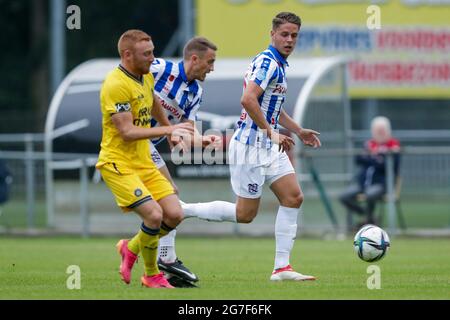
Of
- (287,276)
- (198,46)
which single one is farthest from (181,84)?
(287,276)

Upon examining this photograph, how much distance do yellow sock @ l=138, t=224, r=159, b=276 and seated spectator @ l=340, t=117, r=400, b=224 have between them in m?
9.50

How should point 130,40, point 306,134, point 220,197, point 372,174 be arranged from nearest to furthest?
point 130,40 → point 306,134 → point 372,174 → point 220,197

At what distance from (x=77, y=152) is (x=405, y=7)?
31.9 ft

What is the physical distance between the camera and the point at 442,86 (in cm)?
2700

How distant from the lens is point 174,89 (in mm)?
11031

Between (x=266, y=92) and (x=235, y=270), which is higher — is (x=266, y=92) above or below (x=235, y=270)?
above

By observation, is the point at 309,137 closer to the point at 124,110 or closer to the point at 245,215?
the point at 245,215

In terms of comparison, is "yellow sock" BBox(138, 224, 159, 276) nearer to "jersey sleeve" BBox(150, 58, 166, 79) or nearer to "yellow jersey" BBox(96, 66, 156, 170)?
"yellow jersey" BBox(96, 66, 156, 170)

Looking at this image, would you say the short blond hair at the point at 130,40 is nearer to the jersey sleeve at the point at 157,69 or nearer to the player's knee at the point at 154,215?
the jersey sleeve at the point at 157,69

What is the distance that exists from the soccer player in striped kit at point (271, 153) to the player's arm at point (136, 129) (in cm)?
134

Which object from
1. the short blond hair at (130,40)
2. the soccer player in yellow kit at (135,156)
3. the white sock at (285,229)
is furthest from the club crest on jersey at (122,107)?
the white sock at (285,229)

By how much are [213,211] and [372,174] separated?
8437 millimetres

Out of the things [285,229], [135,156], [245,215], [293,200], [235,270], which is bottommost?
[235,270]
